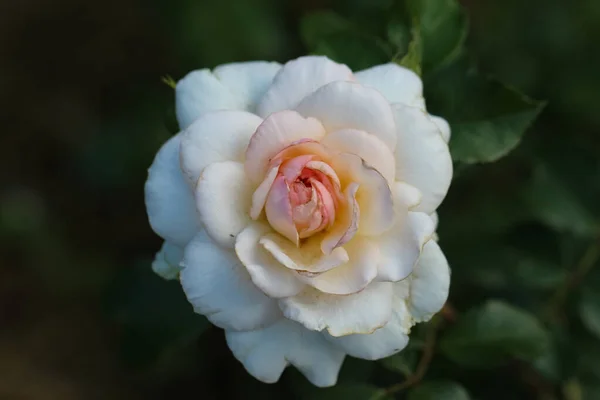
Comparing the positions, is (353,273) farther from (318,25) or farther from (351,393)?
(318,25)

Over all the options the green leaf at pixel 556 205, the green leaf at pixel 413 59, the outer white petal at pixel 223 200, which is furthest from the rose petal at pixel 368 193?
the green leaf at pixel 556 205

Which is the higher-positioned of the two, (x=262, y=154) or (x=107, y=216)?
(x=262, y=154)

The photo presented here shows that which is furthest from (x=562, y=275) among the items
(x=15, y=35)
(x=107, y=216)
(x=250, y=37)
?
(x=15, y=35)

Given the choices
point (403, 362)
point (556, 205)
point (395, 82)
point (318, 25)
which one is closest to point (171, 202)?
point (395, 82)

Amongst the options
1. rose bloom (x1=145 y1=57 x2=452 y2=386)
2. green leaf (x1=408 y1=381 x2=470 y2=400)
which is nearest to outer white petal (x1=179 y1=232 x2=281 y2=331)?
rose bloom (x1=145 y1=57 x2=452 y2=386)

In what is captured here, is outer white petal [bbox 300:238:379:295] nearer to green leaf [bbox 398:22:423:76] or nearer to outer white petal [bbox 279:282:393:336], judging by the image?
outer white petal [bbox 279:282:393:336]

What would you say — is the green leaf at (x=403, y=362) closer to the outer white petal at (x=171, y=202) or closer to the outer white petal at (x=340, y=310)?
the outer white petal at (x=340, y=310)

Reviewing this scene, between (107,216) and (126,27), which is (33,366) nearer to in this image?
(107,216)
